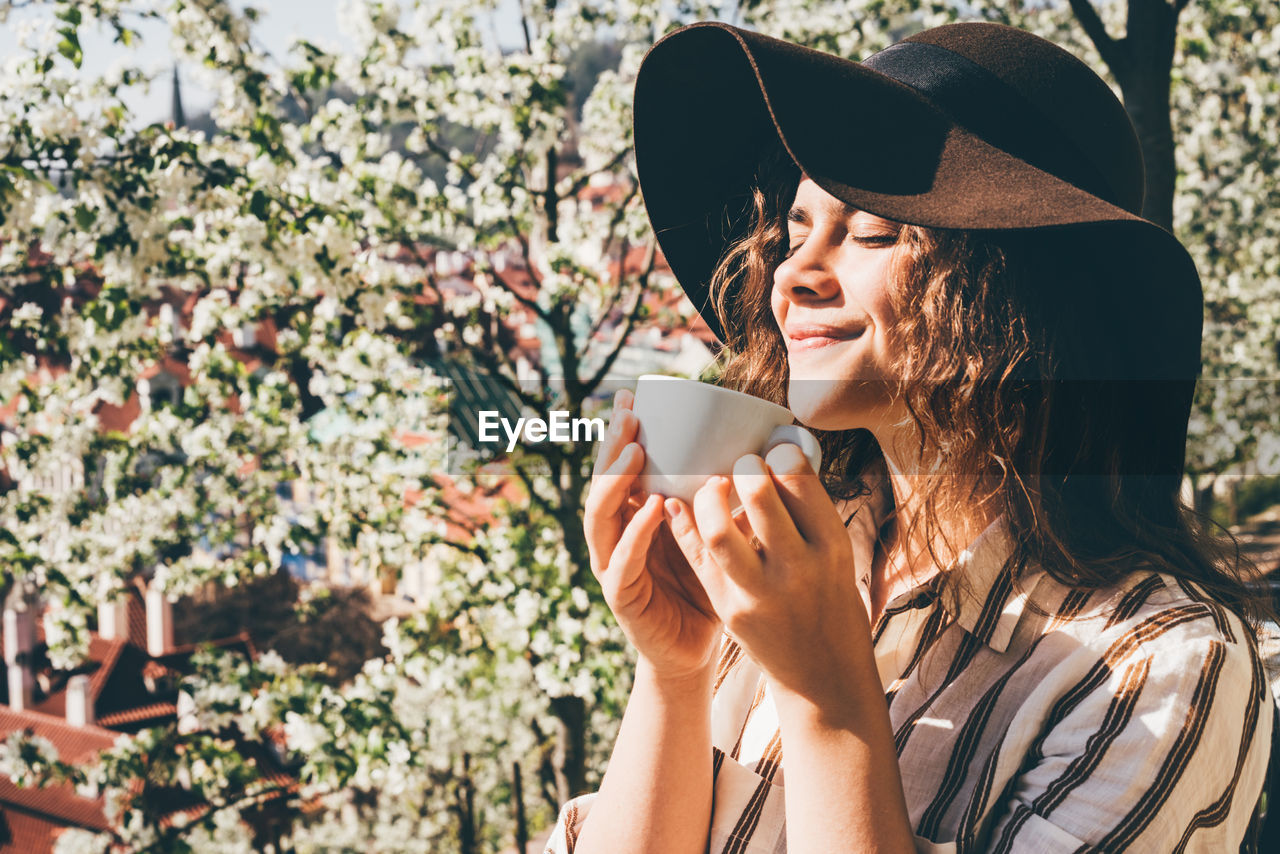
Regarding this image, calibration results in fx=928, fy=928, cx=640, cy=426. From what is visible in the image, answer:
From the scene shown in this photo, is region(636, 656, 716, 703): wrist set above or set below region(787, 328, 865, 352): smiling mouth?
below

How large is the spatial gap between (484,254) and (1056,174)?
721cm

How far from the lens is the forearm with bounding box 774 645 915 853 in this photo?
886mm

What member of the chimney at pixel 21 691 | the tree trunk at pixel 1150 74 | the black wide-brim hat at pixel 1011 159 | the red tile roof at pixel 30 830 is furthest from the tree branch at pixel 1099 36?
the red tile roof at pixel 30 830

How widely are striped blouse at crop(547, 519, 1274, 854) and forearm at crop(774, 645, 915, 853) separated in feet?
0.30

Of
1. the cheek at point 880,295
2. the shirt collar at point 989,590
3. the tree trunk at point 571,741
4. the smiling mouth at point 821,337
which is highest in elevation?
the cheek at point 880,295

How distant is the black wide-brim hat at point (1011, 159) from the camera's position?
1000 millimetres

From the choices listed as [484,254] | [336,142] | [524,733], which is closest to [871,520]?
[336,142]

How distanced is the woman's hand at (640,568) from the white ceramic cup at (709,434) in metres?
0.04

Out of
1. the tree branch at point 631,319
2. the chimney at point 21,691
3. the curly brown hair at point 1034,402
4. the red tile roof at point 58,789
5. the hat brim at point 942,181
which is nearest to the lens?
the hat brim at point 942,181

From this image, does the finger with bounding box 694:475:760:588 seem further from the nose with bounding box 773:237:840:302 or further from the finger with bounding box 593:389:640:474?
the nose with bounding box 773:237:840:302

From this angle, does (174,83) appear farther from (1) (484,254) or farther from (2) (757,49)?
(2) (757,49)

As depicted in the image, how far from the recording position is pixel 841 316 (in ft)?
3.70

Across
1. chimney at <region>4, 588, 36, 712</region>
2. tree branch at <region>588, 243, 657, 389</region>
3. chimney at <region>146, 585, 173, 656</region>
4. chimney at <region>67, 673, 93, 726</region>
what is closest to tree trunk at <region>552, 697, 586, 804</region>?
tree branch at <region>588, 243, 657, 389</region>

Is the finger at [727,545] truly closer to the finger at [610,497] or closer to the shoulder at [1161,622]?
the finger at [610,497]
